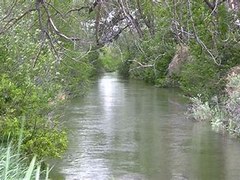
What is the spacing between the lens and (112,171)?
1137 cm

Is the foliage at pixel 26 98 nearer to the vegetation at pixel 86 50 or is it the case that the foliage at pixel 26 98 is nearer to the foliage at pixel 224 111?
the vegetation at pixel 86 50

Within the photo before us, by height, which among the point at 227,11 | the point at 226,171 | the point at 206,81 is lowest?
the point at 226,171

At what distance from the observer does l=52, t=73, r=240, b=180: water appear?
11.3 metres

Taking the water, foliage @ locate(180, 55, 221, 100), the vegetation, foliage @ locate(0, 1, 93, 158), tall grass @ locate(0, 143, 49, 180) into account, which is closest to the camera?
tall grass @ locate(0, 143, 49, 180)

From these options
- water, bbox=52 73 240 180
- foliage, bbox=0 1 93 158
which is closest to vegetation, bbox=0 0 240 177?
foliage, bbox=0 1 93 158

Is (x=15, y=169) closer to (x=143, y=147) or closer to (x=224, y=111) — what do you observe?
(x=143, y=147)

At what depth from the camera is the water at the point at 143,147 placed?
11.3 metres

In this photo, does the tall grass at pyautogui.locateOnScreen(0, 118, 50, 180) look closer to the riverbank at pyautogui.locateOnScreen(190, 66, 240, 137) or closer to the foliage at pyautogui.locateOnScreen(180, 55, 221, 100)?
the riverbank at pyautogui.locateOnScreen(190, 66, 240, 137)

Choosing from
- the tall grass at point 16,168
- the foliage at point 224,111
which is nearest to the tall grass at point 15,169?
the tall grass at point 16,168

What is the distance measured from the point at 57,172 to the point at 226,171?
130 inches

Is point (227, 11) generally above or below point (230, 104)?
above

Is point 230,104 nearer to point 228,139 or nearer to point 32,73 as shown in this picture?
point 228,139

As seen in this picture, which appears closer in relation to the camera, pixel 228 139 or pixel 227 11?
pixel 228 139

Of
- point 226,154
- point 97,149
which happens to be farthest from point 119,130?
point 226,154
